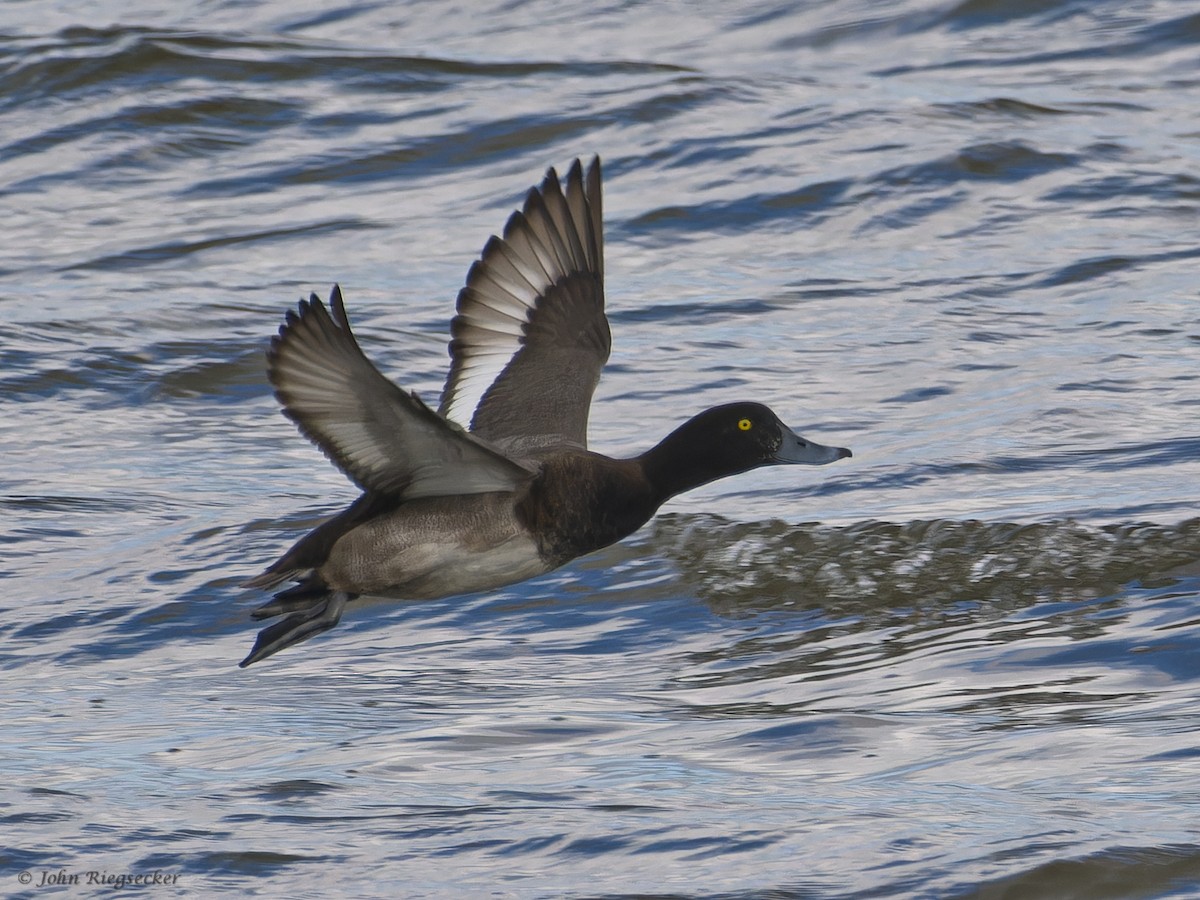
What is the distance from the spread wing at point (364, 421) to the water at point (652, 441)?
84cm

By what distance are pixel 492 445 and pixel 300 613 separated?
0.82 metres

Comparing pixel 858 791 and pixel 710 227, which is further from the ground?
pixel 710 227

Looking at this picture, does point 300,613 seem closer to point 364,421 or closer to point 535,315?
point 364,421

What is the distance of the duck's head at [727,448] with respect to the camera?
564 centimetres

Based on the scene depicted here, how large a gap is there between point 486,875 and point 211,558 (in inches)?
139

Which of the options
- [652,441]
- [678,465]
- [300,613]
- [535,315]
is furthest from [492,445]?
[652,441]

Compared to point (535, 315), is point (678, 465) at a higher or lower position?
lower

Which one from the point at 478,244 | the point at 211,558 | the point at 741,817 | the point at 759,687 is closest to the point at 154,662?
the point at 211,558

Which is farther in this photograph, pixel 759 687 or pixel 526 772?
pixel 759 687

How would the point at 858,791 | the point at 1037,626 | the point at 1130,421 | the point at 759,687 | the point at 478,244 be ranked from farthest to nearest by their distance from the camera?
the point at 478,244, the point at 1130,421, the point at 1037,626, the point at 759,687, the point at 858,791

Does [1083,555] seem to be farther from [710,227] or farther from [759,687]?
[710,227]

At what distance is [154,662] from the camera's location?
6699 millimetres

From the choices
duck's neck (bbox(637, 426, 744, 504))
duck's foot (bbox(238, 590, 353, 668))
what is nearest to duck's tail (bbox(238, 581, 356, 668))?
duck's foot (bbox(238, 590, 353, 668))

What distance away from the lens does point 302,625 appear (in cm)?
548
